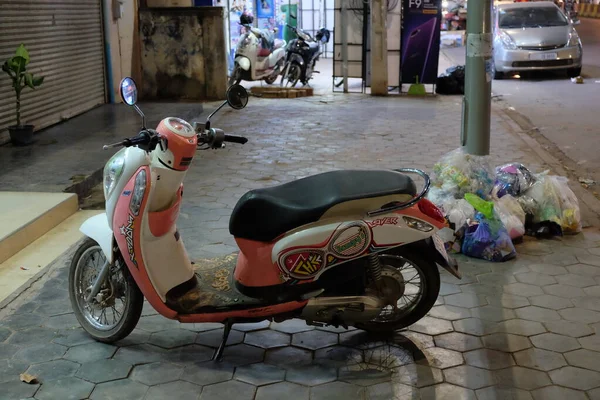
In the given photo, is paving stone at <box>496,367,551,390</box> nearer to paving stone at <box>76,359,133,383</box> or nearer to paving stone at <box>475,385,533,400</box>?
paving stone at <box>475,385,533,400</box>

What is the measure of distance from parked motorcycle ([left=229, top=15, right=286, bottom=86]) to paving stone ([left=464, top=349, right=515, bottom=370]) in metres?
10.5

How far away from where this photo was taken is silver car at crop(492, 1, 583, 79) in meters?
15.4

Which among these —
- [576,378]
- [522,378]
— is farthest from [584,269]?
[522,378]

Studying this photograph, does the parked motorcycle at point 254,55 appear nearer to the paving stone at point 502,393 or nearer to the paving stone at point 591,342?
the paving stone at point 591,342

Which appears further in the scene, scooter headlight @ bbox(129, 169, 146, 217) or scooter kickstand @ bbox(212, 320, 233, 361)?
scooter kickstand @ bbox(212, 320, 233, 361)

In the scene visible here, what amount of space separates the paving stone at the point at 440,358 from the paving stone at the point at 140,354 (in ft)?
4.61

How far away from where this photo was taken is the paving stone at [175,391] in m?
3.41

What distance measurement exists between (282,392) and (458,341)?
110cm

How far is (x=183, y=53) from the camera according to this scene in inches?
512

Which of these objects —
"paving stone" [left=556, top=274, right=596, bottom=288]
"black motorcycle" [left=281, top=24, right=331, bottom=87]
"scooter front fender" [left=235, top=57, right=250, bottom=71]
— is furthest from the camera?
"black motorcycle" [left=281, top=24, right=331, bottom=87]

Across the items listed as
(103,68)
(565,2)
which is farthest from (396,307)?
(565,2)

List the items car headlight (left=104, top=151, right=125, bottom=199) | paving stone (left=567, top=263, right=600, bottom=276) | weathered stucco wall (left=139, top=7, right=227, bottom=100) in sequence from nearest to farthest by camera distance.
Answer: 1. car headlight (left=104, top=151, right=125, bottom=199)
2. paving stone (left=567, top=263, right=600, bottom=276)
3. weathered stucco wall (left=139, top=7, right=227, bottom=100)

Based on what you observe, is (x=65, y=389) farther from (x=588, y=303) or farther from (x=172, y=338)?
(x=588, y=303)

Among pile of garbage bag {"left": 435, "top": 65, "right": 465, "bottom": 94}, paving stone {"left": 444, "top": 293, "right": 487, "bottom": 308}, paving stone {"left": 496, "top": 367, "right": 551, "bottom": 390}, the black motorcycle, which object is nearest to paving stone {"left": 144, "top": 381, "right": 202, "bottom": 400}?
paving stone {"left": 496, "top": 367, "right": 551, "bottom": 390}
